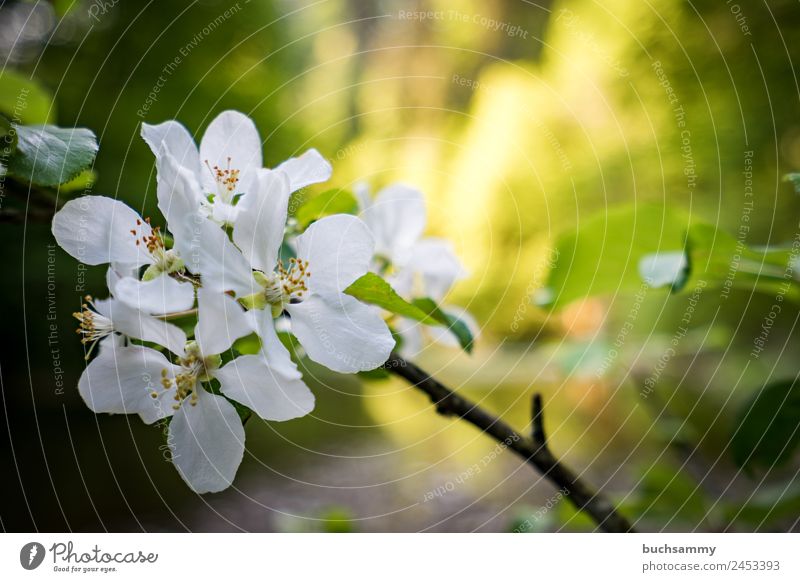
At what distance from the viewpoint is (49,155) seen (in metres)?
0.35

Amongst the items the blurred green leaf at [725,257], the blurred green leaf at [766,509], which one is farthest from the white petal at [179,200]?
the blurred green leaf at [766,509]

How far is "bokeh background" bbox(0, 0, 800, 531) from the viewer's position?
1179mm

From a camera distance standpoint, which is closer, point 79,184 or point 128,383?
point 128,383

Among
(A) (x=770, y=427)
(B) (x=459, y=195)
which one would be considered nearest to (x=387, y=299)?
(A) (x=770, y=427)

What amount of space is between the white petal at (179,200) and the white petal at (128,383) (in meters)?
0.07

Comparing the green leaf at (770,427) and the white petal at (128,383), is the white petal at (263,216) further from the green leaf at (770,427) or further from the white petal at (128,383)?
the green leaf at (770,427)

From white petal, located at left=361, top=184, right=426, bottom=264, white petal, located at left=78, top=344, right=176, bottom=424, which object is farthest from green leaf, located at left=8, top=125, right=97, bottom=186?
white petal, located at left=361, top=184, right=426, bottom=264

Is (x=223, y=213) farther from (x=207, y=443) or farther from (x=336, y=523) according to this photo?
(x=336, y=523)

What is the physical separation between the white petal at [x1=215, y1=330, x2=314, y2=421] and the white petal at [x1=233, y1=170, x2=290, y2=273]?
0.14ft

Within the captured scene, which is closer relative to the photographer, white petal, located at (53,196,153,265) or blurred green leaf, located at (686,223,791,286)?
white petal, located at (53,196,153,265)

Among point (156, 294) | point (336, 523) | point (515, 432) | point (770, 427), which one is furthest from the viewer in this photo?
point (336, 523)

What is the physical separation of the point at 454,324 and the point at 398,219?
125 mm

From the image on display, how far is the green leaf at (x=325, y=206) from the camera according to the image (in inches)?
16.0
